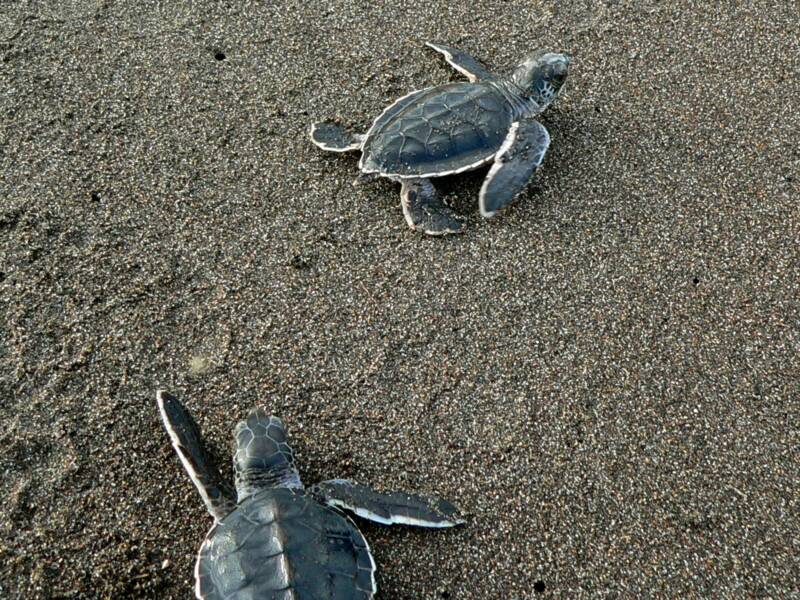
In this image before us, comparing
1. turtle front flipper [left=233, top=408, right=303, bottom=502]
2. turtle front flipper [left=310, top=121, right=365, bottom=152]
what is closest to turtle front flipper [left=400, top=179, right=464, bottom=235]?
turtle front flipper [left=310, top=121, right=365, bottom=152]

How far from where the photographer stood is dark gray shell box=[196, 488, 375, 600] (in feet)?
5.03

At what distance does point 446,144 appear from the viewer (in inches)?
95.0

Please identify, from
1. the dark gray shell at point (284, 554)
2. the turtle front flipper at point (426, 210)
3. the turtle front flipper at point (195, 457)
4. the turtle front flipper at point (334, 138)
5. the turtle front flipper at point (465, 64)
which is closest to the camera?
the dark gray shell at point (284, 554)

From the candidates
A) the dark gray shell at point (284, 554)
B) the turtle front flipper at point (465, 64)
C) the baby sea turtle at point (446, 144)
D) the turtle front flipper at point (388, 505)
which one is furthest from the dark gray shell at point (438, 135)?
the dark gray shell at point (284, 554)

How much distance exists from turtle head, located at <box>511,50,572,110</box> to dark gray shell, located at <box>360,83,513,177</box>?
16 centimetres

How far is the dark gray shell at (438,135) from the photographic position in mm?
2408

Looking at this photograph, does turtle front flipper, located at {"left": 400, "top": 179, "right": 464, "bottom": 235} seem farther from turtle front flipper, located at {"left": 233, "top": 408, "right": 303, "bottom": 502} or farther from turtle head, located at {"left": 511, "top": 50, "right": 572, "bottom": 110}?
turtle front flipper, located at {"left": 233, "top": 408, "right": 303, "bottom": 502}

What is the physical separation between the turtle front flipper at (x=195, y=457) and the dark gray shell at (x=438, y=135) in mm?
1072

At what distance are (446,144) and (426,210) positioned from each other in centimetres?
24

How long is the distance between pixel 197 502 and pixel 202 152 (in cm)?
131

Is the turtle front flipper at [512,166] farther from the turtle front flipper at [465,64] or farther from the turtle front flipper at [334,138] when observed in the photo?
the turtle front flipper at [334,138]

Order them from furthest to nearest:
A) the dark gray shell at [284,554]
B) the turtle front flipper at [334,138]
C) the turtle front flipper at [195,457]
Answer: the turtle front flipper at [334,138]
the turtle front flipper at [195,457]
the dark gray shell at [284,554]

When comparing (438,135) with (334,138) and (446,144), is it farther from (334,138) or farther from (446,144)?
(334,138)

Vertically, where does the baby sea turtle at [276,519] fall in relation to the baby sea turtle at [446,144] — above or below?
below
